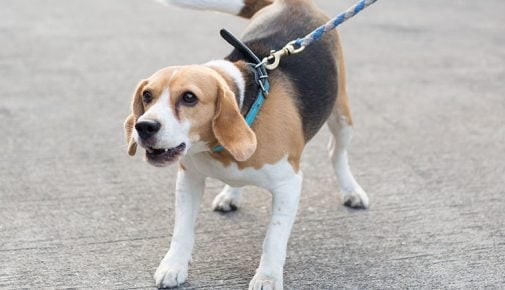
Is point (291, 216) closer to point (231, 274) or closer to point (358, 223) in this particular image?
point (231, 274)

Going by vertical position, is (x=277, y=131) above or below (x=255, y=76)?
below

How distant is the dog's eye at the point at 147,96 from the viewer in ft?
11.7

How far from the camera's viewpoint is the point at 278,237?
3.96 m

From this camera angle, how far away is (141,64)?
8062mm

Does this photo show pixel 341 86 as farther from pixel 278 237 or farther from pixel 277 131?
pixel 278 237

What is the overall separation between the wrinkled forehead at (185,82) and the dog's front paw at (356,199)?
1658 millimetres

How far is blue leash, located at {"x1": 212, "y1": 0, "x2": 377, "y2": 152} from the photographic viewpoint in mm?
3904

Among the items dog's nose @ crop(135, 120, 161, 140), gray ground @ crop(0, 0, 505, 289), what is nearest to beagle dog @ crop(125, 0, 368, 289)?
dog's nose @ crop(135, 120, 161, 140)

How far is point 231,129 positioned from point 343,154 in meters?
1.65

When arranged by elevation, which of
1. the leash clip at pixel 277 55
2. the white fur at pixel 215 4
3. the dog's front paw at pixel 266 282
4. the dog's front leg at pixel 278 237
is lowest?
the dog's front paw at pixel 266 282

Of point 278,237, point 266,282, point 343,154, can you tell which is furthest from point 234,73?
point 343,154

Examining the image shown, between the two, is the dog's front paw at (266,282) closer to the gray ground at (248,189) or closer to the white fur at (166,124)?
the gray ground at (248,189)

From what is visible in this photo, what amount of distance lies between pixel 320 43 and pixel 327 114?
15.2 inches

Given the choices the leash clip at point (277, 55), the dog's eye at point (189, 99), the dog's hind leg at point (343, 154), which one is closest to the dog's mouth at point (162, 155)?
the dog's eye at point (189, 99)
